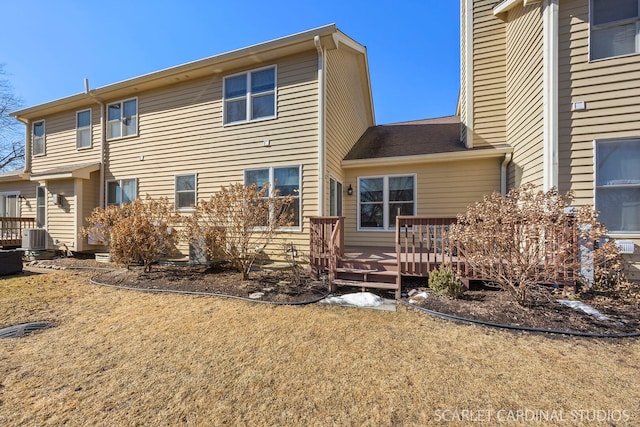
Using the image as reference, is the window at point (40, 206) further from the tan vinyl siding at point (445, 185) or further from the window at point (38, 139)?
the tan vinyl siding at point (445, 185)

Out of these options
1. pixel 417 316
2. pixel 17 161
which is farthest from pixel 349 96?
pixel 17 161

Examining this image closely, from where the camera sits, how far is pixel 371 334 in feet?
11.4

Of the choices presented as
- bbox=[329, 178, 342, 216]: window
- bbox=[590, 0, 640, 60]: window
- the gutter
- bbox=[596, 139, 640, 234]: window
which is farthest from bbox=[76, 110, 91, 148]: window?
bbox=[596, 139, 640, 234]: window

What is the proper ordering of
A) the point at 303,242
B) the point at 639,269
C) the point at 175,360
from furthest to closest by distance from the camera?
the point at 303,242, the point at 639,269, the point at 175,360

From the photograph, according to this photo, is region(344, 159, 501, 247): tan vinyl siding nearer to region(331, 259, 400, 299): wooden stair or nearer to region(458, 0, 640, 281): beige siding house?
region(458, 0, 640, 281): beige siding house

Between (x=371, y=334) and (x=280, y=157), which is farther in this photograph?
(x=280, y=157)

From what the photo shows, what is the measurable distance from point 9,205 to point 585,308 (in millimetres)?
18958

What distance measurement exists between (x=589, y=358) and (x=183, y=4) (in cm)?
1311

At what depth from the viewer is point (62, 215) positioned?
9156mm

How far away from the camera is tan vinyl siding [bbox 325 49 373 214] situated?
690 centimetres

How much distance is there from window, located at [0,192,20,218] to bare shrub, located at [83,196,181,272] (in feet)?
24.8

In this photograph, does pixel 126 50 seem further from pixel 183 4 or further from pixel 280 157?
pixel 280 157

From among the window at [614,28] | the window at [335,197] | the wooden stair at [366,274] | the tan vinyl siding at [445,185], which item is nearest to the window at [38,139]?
the window at [335,197]

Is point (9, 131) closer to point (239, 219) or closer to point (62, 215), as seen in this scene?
point (62, 215)
